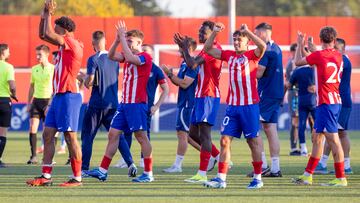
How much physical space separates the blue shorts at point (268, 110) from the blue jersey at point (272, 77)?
0.23 feet

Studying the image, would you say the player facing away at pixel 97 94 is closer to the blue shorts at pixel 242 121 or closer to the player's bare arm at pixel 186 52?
the player's bare arm at pixel 186 52

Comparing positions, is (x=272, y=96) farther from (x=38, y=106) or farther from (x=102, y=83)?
(x=38, y=106)

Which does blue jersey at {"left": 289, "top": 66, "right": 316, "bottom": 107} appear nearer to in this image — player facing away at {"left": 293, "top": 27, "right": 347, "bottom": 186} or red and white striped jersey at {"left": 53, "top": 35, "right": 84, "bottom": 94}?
player facing away at {"left": 293, "top": 27, "right": 347, "bottom": 186}

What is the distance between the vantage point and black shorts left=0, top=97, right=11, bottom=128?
18.8 metres

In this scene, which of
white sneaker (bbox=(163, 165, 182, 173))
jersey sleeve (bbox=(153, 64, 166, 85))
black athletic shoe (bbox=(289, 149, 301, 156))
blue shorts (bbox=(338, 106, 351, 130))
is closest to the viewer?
jersey sleeve (bbox=(153, 64, 166, 85))

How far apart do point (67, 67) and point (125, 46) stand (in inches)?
33.4

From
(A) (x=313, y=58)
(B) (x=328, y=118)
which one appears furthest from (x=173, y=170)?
(A) (x=313, y=58)

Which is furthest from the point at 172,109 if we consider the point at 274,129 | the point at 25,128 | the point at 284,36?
the point at 274,129

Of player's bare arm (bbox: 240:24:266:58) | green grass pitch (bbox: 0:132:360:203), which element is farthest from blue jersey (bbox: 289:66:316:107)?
player's bare arm (bbox: 240:24:266:58)

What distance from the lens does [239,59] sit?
45.6 feet

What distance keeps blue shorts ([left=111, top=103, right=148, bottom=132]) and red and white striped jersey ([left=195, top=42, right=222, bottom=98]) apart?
0.87 metres

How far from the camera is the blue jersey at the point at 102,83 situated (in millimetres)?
16188

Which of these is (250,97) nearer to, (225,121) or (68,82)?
(225,121)

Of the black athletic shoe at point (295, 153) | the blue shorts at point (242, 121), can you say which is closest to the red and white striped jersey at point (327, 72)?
the blue shorts at point (242, 121)
